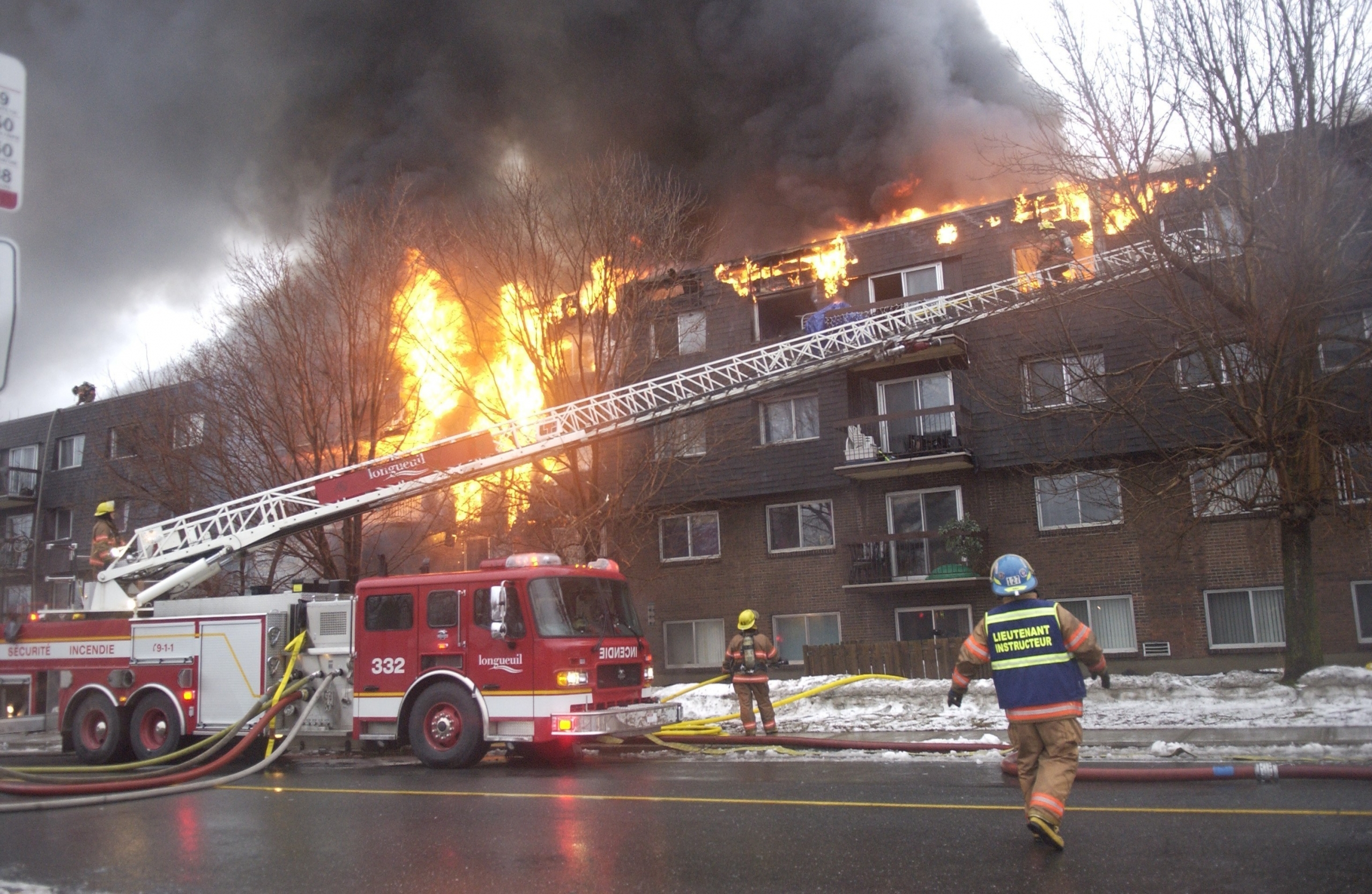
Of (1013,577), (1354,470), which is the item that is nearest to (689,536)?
(1354,470)

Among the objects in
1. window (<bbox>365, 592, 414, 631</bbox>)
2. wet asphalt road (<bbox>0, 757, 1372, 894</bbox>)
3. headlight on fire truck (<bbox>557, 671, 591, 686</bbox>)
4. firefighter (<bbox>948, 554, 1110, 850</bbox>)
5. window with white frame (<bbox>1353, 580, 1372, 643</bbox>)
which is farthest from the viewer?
window with white frame (<bbox>1353, 580, 1372, 643</bbox>)

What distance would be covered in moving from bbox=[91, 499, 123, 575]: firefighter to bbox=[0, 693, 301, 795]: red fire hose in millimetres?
3548

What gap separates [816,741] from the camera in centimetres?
1110

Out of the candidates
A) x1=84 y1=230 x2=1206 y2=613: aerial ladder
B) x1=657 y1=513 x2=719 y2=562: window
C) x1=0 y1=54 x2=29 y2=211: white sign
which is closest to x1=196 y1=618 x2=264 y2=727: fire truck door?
x1=84 y1=230 x2=1206 y2=613: aerial ladder

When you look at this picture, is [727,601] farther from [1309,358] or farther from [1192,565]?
[1309,358]

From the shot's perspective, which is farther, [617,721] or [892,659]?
[892,659]

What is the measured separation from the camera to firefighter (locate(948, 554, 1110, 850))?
566 centimetres

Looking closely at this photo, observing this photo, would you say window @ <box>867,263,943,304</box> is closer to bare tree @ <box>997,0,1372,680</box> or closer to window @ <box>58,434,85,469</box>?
bare tree @ <box>997,0,1372,680</box>

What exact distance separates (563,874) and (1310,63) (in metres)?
11.4

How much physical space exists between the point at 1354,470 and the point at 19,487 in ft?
121

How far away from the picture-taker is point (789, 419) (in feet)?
73.4

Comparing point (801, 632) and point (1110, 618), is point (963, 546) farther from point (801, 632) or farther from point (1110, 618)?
point (801, 632)

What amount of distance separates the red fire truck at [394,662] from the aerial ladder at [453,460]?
812 mm

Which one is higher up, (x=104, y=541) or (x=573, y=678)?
(x=104, y=541)
